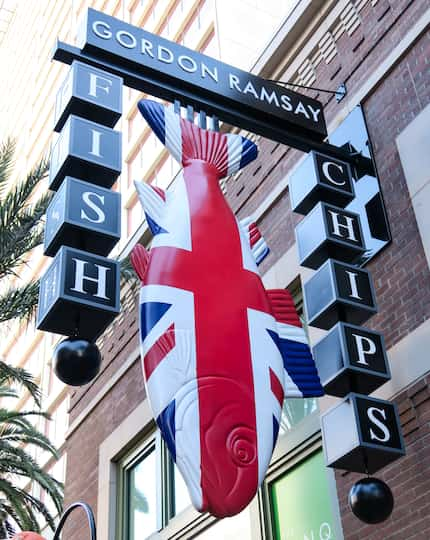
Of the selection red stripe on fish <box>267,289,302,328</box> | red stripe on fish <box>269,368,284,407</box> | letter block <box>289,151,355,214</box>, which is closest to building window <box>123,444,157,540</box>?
A: letter block <box>289,151,355,214</box>

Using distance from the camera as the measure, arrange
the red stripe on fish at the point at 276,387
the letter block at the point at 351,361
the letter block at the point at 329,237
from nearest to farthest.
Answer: the red stripe on fish at the point at 276,387
the letter block at the point at 351,361
the letter block at the point at 329,237

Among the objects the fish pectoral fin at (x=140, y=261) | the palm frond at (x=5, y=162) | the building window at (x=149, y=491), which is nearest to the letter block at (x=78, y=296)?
the fish pectoral fin at (x=140, y=261)

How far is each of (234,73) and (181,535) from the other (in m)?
6.34

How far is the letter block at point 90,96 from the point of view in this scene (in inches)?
297

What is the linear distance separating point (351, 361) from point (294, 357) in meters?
0.53

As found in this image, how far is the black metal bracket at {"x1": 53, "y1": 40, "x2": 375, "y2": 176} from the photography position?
7.91 meters

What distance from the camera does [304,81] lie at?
11328mm

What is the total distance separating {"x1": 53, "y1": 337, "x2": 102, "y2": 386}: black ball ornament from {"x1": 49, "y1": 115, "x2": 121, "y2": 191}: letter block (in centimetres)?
179

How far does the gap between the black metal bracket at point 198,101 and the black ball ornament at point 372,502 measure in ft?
12.0

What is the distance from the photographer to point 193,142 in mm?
7703

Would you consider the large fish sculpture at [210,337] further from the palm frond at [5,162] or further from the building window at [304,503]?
the palm frond at [5,162]

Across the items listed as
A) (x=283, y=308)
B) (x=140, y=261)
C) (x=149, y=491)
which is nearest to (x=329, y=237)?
(x=283, y=308)

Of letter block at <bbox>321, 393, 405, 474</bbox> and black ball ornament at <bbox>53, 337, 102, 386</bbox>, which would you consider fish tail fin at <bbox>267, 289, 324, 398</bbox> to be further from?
black ball ornament at <bbox>53, 337, 102, 386</bbox>

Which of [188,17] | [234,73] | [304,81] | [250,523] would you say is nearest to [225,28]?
[188,17]
